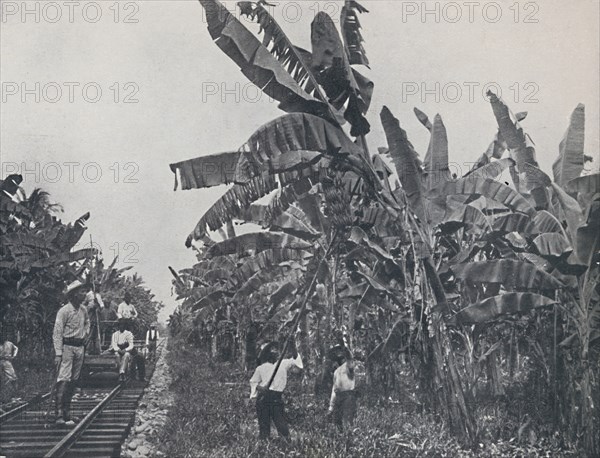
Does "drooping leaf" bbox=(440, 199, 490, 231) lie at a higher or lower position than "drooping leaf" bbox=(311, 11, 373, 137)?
lower

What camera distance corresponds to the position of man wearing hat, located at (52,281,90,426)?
7613mm

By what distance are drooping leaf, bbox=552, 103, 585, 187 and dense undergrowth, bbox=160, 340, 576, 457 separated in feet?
10.0

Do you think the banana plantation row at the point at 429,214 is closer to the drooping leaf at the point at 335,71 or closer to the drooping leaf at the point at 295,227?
the drooping leaf at the point at 335,71

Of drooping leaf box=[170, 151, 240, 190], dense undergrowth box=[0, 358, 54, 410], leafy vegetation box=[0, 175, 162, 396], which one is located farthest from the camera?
leafy vegetation box=[0, 175, 162, 396]

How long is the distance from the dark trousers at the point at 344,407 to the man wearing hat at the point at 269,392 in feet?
2.41

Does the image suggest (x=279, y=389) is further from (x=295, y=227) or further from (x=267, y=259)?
(x=267, y=259)

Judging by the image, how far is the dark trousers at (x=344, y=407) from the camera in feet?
23.0

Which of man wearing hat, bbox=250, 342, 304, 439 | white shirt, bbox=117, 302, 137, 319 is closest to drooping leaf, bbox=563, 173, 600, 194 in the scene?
man wearing hat, bbox=250, 342, 304, 439

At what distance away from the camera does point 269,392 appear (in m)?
6.51

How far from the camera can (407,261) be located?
7.77 m

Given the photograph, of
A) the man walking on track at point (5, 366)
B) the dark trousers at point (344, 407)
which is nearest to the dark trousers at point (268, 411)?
the dark trousers at point (344, 407)

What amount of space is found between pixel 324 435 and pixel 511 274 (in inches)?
107

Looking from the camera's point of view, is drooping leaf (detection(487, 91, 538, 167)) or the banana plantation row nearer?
the banana plantation row

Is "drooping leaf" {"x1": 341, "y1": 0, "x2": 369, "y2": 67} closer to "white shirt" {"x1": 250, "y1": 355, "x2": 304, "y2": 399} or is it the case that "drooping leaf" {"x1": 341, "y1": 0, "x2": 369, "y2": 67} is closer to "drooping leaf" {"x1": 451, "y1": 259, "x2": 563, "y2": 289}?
"drooping leaf" {"x1": 451, "y1": 259, "x2": 563, "y2": 289}
